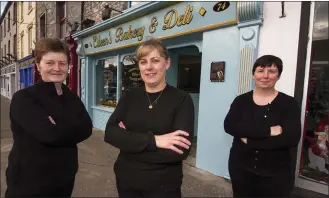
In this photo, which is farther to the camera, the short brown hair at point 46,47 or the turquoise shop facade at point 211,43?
the turquoise shop facade at point 211,43

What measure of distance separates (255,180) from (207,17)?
9.13 ft

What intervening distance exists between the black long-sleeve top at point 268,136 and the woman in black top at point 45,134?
138 centimetres

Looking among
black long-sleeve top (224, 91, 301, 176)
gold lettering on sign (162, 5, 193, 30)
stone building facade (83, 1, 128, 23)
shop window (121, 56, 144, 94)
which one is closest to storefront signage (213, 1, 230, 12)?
gold lettering on sign (162, 5, 193, 30)

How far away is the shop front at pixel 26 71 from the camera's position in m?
14.4

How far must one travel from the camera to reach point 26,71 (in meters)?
15.9

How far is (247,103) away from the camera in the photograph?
2104 mm

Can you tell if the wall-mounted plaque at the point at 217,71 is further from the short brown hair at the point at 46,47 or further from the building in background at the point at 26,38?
the building in background at the point at 26,38

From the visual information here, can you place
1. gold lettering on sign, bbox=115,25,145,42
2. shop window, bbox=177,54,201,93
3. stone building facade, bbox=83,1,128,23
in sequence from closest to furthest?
gold lettering on sign, bbox=115,25,145,42, shop window, bbox=177,54,201,93, stone building facade, bbox=83,1,128,23

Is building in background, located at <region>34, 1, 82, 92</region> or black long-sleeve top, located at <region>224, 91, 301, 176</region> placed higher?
building in background, located at <region>34, 1, 82, 92</region>

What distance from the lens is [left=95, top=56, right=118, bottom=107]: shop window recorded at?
7.34 m

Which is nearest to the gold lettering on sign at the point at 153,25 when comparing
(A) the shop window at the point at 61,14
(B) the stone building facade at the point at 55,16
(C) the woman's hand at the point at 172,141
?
(C) the woman's hand at the point at 172,141

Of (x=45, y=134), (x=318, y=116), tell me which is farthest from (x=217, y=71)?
(x=45, y=134)

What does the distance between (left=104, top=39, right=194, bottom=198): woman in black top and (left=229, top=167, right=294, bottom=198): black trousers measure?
67 cm

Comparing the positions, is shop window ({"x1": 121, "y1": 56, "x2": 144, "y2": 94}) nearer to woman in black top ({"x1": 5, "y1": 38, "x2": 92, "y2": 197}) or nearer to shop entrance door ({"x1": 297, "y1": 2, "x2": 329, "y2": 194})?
shop entrance door ({"x1": 297, "y1": 2, "x2": 329, "y2": 194})
